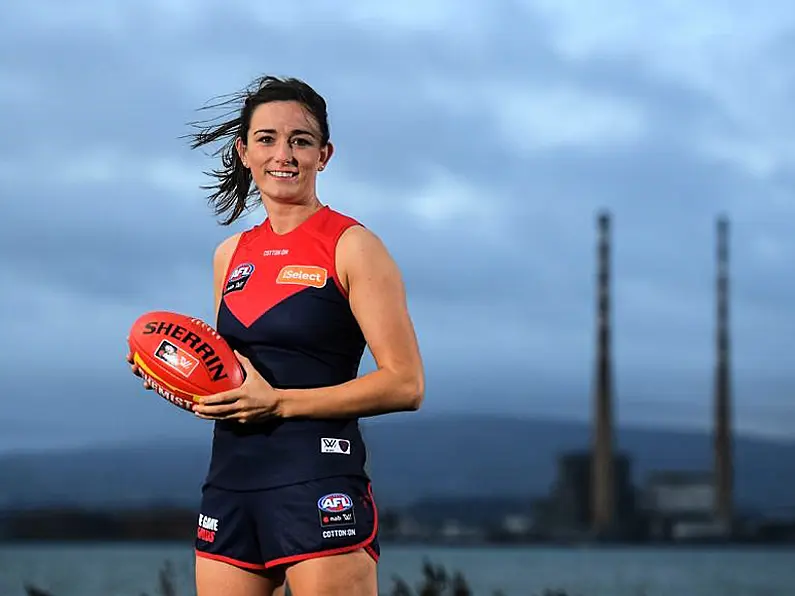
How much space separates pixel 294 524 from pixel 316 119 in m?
1.54

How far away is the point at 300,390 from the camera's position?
18.7 feet

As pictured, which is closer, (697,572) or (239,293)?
(239,293)

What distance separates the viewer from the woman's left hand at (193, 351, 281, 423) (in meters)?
5.64

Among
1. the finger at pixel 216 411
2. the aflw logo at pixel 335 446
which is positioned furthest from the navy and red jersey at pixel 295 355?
the finger at pixel 216 411

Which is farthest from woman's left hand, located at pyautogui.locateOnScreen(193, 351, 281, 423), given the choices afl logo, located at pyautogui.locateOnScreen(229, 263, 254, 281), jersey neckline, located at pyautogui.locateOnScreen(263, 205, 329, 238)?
jersey neckline, located at pyautogui.locateOnScreen(263, 205, 329, 238)

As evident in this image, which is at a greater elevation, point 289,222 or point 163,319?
point 289,222

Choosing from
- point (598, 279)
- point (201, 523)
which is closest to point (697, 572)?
point (598, 279)

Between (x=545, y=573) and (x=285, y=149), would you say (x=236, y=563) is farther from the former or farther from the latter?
(x=545, y=573)

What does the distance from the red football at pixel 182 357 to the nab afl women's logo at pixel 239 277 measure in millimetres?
196

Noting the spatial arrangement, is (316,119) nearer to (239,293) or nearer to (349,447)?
(239,293)

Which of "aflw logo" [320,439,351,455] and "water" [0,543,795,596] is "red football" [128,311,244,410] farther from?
"water" [0,543,795,596]

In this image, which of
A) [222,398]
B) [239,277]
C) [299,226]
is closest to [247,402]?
[222,398]

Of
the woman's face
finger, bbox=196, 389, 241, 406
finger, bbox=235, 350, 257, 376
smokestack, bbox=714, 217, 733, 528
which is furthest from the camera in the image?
smokestack, bbox=714, 217, 733, 528

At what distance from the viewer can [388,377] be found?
5.68 meters
